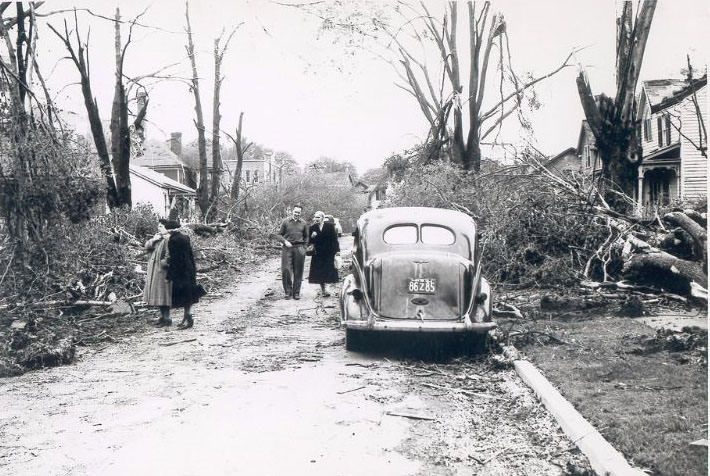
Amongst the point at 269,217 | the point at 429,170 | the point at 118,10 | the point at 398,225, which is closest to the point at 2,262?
the point at 398,225

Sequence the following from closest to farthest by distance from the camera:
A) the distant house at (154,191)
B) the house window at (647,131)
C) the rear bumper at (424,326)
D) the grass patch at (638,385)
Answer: the grass patch at (638,385) → the rear bumper at (424,326) → the house window at (647,131) → the distant house at (154,191)

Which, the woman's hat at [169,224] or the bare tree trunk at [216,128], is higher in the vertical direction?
the bare tree trunk at [216,128]

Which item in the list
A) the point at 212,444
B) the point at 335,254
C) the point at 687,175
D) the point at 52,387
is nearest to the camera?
the point at 212,444

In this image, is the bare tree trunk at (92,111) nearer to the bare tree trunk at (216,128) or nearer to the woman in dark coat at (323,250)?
the woman in dark coat at (323,250)

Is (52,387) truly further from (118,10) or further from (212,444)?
(118,10)

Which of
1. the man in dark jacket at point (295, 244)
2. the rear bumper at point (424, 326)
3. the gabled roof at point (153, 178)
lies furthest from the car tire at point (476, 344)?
the gabled roof at point (153, 178)

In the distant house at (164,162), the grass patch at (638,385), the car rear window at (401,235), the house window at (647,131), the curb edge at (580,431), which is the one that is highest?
the distant house at (164,162)

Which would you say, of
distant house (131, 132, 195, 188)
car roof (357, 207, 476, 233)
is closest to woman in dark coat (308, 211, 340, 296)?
car roof (357, 207, 476, 233)

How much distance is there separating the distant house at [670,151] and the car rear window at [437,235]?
16.8 feet

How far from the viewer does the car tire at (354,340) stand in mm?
7863

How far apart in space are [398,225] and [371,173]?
91.4 m

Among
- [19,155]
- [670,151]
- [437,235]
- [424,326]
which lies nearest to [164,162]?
[670,151]

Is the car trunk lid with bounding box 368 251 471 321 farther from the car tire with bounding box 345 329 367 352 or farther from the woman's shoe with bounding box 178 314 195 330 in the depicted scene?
the woman's shoe with bounding box 178 314 195 330

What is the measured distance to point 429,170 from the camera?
1995 centimetres
